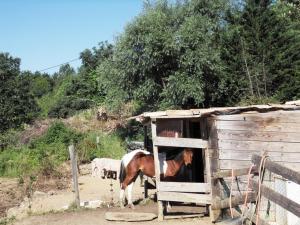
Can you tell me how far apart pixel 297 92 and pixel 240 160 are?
18.1 m

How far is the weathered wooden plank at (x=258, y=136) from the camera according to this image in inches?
412

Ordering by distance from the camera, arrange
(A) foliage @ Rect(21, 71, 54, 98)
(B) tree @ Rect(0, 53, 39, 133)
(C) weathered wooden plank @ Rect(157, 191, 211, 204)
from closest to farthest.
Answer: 1. (C) weathered wooden plank @ Rect(157, 191, 211, 204)
2. (B) tree @ Rect(0, 53, 39, 133)
3. (A) foliage @ Rect(21, 71, 54, 98)

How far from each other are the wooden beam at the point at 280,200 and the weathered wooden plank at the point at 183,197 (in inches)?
124

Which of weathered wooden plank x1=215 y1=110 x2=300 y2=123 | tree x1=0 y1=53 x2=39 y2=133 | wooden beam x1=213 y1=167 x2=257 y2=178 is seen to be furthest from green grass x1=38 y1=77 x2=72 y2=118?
wooden beam x1=213 y1=167 x2=257 y2=178

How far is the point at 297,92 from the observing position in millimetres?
27406

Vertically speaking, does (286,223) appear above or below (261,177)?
below

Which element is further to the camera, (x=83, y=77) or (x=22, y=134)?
(x=83, y=77)

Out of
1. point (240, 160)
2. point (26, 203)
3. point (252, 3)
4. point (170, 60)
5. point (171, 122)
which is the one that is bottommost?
point (26, 203)

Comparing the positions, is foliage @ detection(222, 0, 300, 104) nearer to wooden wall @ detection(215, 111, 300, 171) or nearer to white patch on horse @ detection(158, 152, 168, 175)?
white patch on horse @ detection(158, 152, 168, 175)

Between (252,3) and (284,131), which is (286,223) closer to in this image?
(284,131)

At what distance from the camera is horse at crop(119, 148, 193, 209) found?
1190 cm

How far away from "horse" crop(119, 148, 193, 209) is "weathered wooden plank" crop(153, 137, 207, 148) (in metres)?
1.12

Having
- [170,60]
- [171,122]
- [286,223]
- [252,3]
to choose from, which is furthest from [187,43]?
[286,223]

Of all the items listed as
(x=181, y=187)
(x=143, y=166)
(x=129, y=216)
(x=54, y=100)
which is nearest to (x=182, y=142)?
(x=181, y=187)
